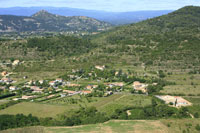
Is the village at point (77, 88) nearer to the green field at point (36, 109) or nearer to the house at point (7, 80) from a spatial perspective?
the house at point (7, 80)

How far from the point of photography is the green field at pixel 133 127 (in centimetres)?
3067

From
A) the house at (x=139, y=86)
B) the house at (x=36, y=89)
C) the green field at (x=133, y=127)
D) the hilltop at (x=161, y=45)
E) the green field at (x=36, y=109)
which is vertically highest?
the hilltop at (x=161, y=45)

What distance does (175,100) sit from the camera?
41688 millimetres

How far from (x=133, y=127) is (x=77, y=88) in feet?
68.9

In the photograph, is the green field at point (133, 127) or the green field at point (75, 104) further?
the green field at point (75, 104)

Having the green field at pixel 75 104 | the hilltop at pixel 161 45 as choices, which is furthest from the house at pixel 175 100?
the hilltop at pixel 161 45

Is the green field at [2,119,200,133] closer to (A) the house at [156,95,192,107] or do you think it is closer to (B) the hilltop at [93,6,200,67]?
(A) the house at [156,95,192,107]

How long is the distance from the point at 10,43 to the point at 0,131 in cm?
6125

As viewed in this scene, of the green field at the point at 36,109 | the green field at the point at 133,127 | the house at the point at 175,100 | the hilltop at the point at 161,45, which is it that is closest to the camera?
the green field at the point at 133,127

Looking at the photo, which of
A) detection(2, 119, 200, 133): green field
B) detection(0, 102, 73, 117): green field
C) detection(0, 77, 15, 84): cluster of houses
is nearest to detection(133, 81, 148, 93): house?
detection(0, 102, 73, 117): green field

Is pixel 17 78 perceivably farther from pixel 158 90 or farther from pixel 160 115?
pixel 160 115

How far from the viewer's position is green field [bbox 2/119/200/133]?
30672mm

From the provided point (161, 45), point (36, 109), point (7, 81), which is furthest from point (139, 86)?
point (161, 45)

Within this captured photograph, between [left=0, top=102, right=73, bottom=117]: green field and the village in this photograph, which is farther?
the village
